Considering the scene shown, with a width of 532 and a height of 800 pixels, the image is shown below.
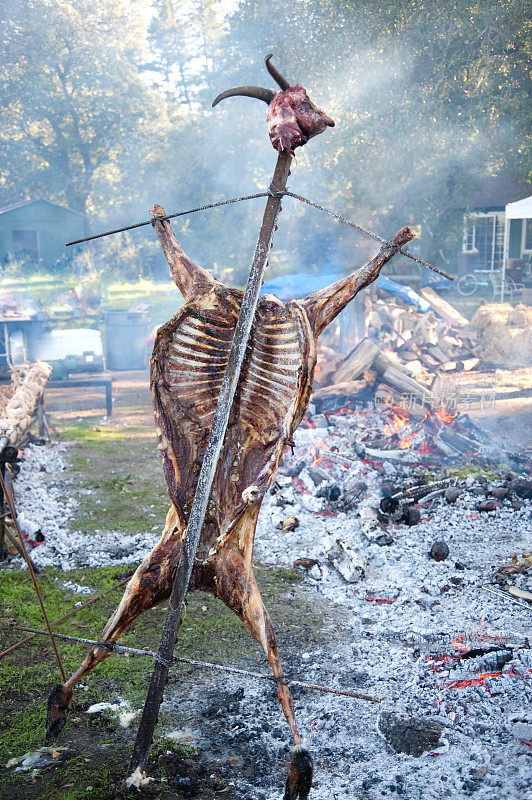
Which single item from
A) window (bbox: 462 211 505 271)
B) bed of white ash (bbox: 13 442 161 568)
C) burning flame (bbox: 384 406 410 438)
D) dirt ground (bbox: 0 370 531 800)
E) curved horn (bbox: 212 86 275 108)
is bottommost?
dirt ground (bbox: 0 370 531 800)

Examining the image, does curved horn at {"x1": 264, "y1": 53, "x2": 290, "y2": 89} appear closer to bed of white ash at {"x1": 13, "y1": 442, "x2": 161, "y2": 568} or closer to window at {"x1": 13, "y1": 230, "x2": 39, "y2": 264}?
bed of white ash at {"x1": 13, "y1": 442, "x2": 161, "y2": 568}

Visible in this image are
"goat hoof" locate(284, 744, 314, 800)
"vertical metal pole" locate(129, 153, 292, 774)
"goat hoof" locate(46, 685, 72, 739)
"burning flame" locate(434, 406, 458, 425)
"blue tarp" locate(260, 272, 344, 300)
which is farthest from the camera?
"blue tarp" locate(260, 272, 344, 300)

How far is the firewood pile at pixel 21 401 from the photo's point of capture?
7.09 metres

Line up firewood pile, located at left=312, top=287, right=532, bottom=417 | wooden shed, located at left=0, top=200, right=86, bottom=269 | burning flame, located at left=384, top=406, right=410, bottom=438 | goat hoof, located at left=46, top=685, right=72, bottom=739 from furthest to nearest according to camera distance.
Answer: wooden shed, located at left=0, top=200, right=86, bottom=269 → firewood pile, located at left=312, top=287, right=532, bottom=417 → burning flame, located at left=384, top=406, right=410, bottom=438 → goat hoof, located at left=46, top=685, right=72, bottom=739

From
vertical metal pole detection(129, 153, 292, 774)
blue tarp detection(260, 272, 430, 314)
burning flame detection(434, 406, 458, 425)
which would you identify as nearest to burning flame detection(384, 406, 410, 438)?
burning flame detection(434, 406, 458, 425)

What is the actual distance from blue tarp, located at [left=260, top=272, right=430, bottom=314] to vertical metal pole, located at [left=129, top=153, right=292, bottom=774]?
9.60m

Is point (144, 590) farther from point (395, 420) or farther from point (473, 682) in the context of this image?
point (395, 420)

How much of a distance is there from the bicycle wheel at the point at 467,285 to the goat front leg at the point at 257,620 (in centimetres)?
1958

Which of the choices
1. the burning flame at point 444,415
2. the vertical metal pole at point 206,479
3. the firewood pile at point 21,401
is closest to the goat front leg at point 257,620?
the vertical metal pole at point 206,479

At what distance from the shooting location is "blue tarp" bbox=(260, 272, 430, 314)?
13.3m

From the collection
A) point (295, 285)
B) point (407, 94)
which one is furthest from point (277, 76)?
point (407, 94)

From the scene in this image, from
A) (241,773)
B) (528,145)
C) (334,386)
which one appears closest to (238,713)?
(241,773)

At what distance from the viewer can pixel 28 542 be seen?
20.3ft

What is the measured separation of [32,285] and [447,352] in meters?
16.2
